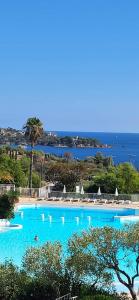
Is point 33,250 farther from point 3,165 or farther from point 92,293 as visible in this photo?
point 3,165

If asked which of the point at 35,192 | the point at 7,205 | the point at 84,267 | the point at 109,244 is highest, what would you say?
the point at 109,244

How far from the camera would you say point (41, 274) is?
14516mm

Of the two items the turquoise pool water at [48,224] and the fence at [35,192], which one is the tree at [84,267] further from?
the fence at [35,192]

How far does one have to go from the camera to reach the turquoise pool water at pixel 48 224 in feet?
86.6

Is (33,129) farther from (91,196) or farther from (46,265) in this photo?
(46,265)

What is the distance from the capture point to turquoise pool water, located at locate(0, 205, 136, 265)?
26.4 metres

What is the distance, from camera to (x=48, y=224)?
3494cm

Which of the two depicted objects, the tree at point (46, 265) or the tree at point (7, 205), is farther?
the tree at point (7, 205)

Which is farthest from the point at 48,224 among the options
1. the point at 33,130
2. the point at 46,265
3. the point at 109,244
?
the point at 109,244

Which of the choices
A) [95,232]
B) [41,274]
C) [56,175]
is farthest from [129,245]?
[56,175]

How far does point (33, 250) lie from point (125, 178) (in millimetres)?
31871

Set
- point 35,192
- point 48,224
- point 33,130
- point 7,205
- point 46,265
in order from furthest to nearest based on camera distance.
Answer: point 33,130 → point 35,192 → point 48,224 → point 7,205 → point 46,265

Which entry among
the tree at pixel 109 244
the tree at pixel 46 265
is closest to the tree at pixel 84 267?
the tree at pixel 109 244

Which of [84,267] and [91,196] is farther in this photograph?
[91,196]
